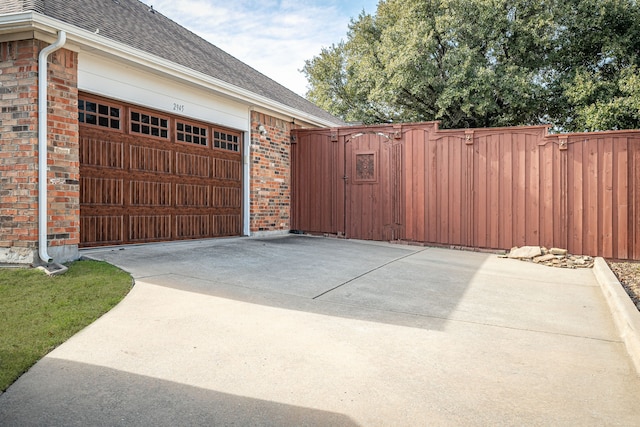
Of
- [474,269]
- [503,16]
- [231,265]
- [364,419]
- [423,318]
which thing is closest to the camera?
[364,419]

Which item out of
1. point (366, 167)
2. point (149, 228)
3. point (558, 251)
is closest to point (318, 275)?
point (149, 228)

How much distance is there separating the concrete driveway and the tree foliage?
1124 centimetres

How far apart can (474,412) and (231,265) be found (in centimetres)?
422

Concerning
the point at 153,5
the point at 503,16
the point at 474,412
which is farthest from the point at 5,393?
the point at 503,16

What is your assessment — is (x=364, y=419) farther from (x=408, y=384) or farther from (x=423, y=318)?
(x=423, y=318)

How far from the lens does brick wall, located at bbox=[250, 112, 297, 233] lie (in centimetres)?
962

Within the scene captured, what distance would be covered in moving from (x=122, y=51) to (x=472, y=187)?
7008 millimetres

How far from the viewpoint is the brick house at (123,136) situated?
5219 mm

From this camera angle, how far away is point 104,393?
2281mm

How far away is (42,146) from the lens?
206 inches

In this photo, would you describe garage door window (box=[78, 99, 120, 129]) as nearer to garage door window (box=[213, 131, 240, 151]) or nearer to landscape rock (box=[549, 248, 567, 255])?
garage door window (box=[213, 131, 240, 151])

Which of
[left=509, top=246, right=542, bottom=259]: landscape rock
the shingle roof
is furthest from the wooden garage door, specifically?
[left=509, top=246, right=542, bottom=259]: landscape rock

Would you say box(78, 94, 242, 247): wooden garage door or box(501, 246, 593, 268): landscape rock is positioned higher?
box(78, 94, 242, 247): wooden garage door

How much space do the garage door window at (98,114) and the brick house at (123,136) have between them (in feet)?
0.06
